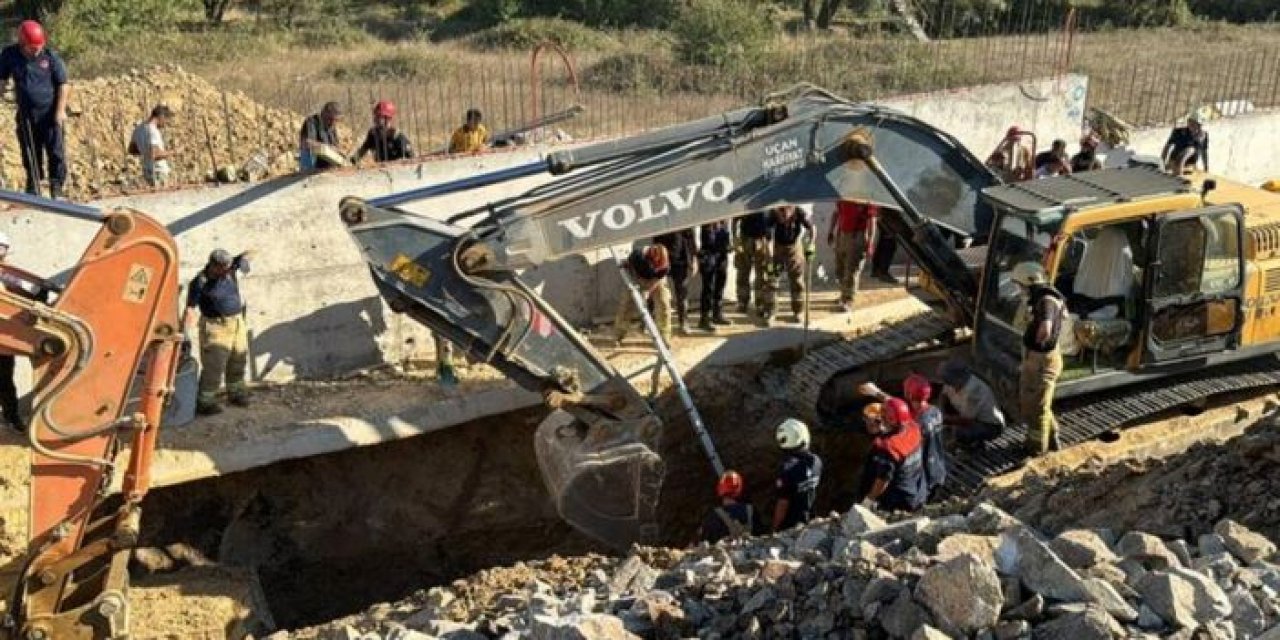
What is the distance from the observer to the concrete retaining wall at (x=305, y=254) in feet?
35.7

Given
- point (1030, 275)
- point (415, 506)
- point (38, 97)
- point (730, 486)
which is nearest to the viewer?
point (1030, 275)

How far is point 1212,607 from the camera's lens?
5.93 metres

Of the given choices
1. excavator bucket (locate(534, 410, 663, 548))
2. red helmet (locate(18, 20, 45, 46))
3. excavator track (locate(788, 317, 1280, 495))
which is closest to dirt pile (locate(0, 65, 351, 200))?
red helmet (locate(18, 20, 45, 46))

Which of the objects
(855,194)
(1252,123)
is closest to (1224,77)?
(1252,123)

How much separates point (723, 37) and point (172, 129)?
10277 millimetres

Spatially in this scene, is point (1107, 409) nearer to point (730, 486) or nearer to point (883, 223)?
point (883, 223)

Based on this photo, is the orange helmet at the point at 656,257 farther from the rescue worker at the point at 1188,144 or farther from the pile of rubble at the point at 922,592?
the rescue worker at the point at 1188,144

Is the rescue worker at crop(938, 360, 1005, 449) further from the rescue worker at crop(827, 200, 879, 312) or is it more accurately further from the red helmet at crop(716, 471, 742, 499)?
the rescue worker at crop(827, 200, 879, 312)

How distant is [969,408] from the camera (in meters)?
10.2

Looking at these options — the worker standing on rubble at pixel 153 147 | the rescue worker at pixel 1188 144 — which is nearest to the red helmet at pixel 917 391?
the rescue worker at pixel 1188 144

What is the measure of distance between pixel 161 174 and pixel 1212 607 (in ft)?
32.3

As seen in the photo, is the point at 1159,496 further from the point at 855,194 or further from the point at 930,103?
the point at 930,103

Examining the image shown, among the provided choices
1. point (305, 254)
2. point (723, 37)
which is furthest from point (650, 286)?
point (723, 37)

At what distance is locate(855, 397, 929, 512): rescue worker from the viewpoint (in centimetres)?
906
